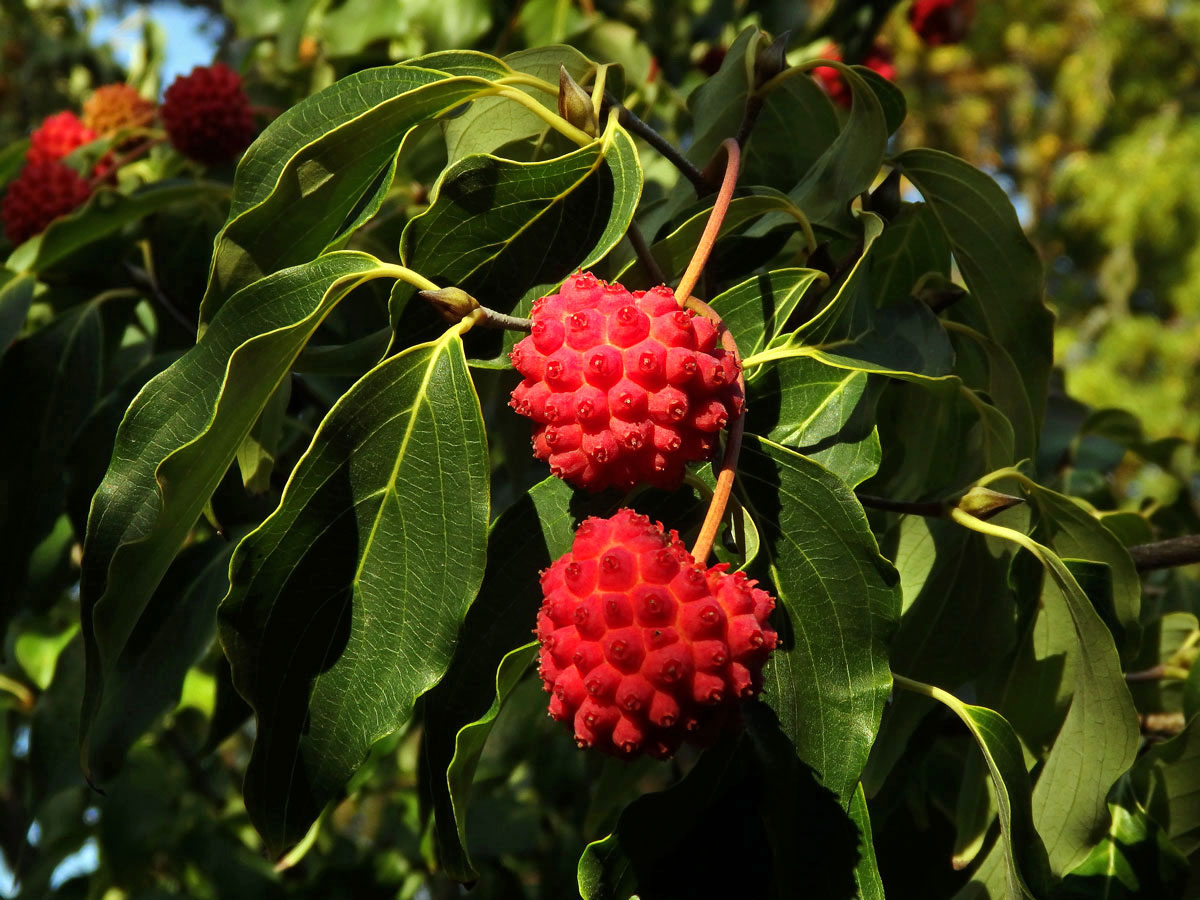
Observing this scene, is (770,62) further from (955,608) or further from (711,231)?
(955,608)

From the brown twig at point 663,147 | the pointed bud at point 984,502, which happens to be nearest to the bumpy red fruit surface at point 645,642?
the pointed bud at point 984,502

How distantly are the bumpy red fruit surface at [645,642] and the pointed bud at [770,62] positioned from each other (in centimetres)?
66

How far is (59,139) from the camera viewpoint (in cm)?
210

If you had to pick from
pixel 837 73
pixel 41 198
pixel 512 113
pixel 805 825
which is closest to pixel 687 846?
pixel 805 825

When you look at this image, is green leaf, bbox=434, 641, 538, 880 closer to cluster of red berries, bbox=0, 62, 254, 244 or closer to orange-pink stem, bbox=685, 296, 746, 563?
orange-pink stem, bbox=685, 296, 746, 563

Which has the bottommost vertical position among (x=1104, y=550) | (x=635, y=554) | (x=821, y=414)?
(x=1104, y=550)

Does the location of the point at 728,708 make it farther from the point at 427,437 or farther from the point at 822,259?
the point at 822,259

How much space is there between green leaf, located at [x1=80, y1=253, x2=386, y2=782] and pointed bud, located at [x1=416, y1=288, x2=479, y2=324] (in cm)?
6

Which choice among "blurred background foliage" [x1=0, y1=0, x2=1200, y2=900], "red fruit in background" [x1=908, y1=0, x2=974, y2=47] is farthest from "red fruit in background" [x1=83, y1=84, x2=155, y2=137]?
"red fruit in background" [x1=908, y1=0, x2=974, y2=47]

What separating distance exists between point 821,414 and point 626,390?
281 millimetres

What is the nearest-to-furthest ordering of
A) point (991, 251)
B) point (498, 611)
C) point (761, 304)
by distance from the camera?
1. point (498, 611)
2. point (761, 304)
3. point (991, 251)

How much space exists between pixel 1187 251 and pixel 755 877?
10.7m

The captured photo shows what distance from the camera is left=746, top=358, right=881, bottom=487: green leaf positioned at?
108 centimetres

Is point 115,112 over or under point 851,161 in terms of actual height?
under
